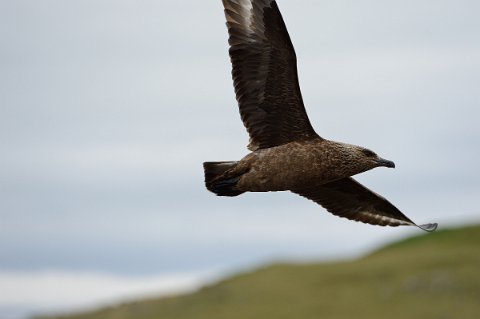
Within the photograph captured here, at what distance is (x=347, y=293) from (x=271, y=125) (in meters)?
26.7

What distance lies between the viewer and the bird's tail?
1151 centimetres

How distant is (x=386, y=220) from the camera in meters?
13.6

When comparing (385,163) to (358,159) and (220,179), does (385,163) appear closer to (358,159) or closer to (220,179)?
(358,159)

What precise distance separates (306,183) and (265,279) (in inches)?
1214

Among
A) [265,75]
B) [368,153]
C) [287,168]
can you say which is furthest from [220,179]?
[368,153]

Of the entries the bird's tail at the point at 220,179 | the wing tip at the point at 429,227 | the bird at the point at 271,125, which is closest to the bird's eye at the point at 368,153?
the bird at the point at 271,125

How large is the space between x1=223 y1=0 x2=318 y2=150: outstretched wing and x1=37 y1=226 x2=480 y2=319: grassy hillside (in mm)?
23172

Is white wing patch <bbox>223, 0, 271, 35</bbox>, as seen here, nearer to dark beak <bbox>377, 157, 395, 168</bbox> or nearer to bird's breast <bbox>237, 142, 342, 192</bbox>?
bird's breast <bbox>237, 142, 342, 192</bbox>

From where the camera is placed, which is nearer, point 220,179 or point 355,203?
point 220,179

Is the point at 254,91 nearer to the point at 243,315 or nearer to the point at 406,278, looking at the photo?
the point at 243,315

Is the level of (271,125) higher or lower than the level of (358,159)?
higher

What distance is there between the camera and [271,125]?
11.8 meters

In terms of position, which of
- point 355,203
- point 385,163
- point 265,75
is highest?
point 265,75

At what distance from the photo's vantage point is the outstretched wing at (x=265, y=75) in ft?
37.2
